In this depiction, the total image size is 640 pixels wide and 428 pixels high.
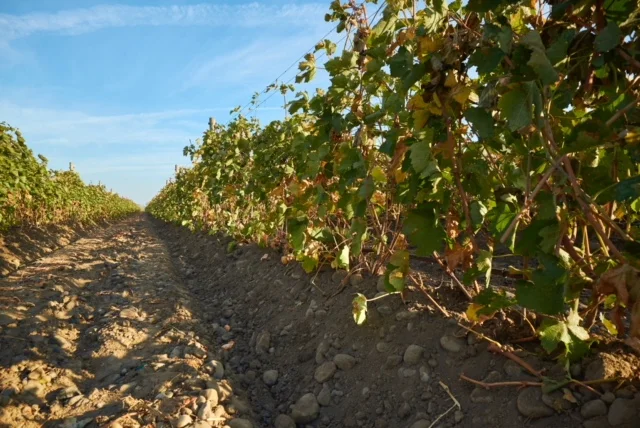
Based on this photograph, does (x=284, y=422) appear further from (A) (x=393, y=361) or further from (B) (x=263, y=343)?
(B) (x=263, y=343)

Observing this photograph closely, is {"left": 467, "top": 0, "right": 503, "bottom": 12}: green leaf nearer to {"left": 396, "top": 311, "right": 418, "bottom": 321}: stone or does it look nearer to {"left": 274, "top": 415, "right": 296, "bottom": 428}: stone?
{"left": 396, "top": 311, "right": 418, "bottom": 321}: stone

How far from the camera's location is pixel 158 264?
6.45m

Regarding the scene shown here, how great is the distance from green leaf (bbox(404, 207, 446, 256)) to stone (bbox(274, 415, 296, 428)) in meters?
1.20

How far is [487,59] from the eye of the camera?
129 centimetres

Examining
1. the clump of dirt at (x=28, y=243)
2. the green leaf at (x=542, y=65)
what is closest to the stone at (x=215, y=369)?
the green leaf at (x=542, y=65)

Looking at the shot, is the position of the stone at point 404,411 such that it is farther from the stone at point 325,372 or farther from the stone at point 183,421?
the stone at point 183,421

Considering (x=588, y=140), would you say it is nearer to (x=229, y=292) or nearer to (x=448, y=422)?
(x=448, y=422)

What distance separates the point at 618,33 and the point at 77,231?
54.3 feet

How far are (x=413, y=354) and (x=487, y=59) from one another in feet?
5.07

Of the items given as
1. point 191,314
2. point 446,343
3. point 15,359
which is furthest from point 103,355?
point 446,343

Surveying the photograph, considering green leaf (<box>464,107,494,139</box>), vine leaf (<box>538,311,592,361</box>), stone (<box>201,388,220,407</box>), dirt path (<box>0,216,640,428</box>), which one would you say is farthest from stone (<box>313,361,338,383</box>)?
green leaf (<box>464,107,494,139</box>)

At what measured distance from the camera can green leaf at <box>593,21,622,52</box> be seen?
3.64ft

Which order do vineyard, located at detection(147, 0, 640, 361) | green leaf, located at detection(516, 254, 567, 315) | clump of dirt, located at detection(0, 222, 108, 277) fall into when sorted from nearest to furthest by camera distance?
vineyard, located at detection(147, 0, 640, 361)
green leaf, located at detection(516, 254, 567, 315)
clump of dirt, located at detection(0, 222, 108, 277)

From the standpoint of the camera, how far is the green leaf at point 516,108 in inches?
45.6
